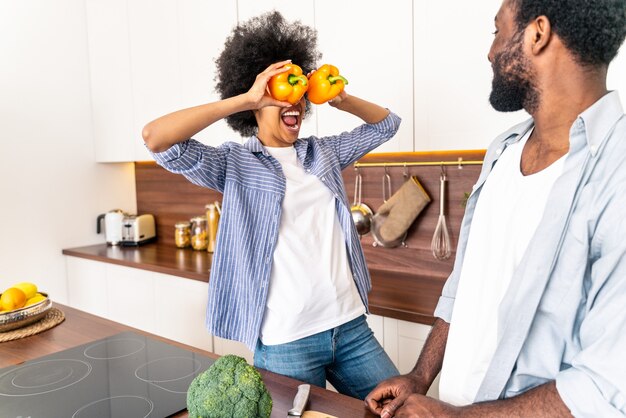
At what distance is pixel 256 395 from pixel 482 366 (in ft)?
1.39

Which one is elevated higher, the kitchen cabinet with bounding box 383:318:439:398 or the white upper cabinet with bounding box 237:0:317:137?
the white upper cabinet with bounding box 237:0:317:137

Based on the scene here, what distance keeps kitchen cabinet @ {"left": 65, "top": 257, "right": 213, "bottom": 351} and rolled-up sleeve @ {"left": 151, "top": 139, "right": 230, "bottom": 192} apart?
1.21 meters

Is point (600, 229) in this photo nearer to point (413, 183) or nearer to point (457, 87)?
point (457, 87)

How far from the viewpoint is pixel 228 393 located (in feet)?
2.53

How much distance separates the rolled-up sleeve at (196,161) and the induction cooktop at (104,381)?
433 millimetres

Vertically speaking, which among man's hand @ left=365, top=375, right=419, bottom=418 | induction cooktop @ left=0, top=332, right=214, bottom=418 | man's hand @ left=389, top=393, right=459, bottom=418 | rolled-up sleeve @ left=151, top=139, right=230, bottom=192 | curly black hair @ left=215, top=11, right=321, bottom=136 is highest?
curly black hair @ left=215, top=11, right=321, bottom=136

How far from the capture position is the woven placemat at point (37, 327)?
4.61ft

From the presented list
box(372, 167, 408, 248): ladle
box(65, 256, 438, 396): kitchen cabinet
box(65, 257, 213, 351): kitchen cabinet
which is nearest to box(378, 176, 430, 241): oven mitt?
box(372, 167, 408, 248): ladle

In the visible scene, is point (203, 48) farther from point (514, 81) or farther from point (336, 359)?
point (514, 81)

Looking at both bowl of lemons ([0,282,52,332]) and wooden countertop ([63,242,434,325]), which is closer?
bowl of lemons ([0,282,52,332])

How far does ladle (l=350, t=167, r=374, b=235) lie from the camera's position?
91.7 inches

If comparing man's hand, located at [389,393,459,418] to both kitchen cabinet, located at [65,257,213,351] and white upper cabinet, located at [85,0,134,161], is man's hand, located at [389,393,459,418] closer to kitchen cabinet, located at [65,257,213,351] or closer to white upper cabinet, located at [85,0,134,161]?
kitchen cabinet, located at [65,257,213,351]

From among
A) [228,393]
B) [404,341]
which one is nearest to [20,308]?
[228,393]

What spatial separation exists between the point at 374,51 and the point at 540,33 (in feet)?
3.89
